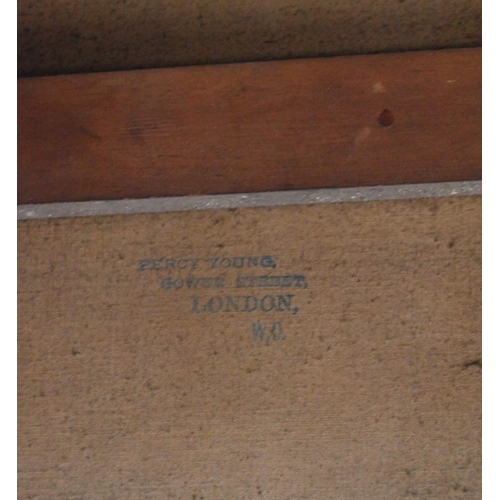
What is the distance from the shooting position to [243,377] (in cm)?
74

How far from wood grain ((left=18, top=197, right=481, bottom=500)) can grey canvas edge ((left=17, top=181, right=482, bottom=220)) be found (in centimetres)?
1

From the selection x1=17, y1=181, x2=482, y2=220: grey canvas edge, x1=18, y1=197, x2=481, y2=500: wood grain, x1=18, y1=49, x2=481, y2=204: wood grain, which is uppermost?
x1=18, y1=49, x2=481, y2=204: wood grain

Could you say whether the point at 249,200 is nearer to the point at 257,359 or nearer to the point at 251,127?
the point at 251,127

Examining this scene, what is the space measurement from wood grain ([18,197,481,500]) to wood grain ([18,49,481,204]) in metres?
0.05

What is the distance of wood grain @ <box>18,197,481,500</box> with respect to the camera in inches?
28.7

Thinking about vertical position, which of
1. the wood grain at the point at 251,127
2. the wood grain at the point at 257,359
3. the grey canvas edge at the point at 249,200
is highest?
the wood grain at the point at 251,127

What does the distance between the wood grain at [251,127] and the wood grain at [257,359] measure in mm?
46

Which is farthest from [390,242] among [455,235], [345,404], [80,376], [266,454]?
[80,376]

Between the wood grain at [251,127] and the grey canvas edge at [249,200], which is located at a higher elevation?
the wood grain at [251,127]

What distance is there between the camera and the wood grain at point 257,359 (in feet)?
2.39

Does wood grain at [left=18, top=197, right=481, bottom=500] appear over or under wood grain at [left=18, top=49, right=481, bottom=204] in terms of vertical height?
under

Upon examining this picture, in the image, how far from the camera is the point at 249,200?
2.47ft

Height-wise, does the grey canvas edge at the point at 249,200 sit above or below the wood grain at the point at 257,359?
above

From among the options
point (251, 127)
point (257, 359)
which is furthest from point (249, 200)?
point (257, 359)
